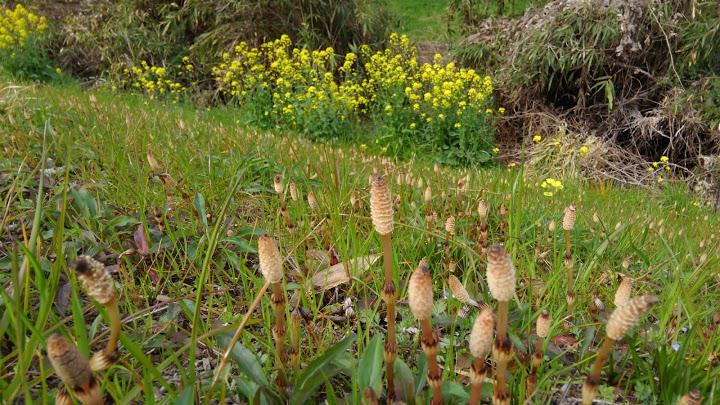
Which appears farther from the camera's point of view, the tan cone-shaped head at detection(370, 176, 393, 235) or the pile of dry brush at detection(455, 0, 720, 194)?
the pile of dry brush at detection(455, 0, 720, 194)

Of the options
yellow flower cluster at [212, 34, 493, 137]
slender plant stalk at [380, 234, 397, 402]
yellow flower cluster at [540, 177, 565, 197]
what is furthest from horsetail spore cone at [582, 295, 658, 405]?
yellow flower cluster at [212, 34, 493, 137]

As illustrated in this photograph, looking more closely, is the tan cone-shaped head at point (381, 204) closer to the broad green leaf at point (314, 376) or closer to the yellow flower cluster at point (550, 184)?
the broad green leaf at point (314, 376)

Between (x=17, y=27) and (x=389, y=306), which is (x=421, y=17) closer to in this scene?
(x=17, y=27)

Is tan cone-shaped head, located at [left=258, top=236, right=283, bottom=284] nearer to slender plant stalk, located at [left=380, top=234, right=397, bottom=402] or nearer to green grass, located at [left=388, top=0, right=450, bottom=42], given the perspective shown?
slender plant stalk, located at [left=380, top=234, right=397, bottom=402]

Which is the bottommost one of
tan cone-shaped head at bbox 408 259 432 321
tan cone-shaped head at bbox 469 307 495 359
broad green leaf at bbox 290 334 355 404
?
broad green leaf at bbox 290 334 355 404

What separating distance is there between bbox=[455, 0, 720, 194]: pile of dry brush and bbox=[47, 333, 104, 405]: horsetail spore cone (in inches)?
257

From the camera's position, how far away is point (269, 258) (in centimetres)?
85

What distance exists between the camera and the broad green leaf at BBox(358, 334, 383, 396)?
1.05m

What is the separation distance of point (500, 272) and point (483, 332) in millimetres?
100

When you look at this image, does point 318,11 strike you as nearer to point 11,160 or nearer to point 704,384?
point 11,160

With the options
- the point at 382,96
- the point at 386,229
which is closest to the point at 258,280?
the point at 386,229

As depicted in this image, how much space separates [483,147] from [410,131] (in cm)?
101

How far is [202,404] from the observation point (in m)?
1.05

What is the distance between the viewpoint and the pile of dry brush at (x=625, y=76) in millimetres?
6609
